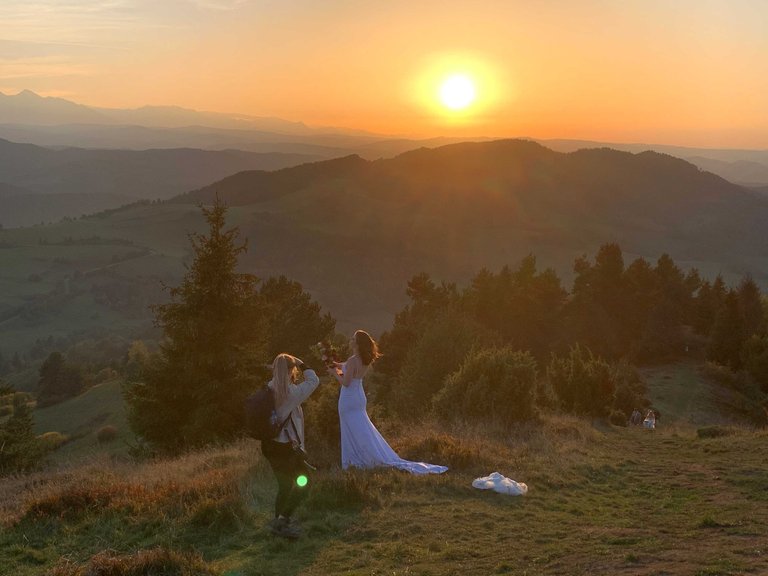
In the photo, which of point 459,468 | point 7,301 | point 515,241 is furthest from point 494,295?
point 515,241

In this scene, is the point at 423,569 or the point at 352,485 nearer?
the point at 423,569

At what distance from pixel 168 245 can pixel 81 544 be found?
188m

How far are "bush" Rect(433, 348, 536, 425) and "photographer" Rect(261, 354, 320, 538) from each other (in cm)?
838

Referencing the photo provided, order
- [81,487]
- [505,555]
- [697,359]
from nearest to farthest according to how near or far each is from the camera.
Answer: [505,555]
[81,487]
[697,359]

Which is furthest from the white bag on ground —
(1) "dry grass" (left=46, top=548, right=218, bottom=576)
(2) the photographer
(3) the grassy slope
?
(1) "dry grass" (left=46, top=548, right=218, bottom=576)

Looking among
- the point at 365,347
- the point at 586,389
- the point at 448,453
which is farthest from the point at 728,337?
the point at 365,347

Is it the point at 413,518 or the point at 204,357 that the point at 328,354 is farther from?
the point at 204,357

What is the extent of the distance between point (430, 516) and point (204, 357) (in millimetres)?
13594

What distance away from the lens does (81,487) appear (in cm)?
908

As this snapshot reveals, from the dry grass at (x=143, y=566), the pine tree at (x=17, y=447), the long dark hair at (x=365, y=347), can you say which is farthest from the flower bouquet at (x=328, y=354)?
the pine tree at (x=17, y=447)

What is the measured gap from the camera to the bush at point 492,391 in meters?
15.4

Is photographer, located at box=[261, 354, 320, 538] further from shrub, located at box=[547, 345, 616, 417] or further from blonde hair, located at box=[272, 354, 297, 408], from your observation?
shrub, located at box=[547, 345, 616, 417]

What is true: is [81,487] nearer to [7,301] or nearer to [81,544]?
[81,544]

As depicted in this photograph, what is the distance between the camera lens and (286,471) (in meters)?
7.39
